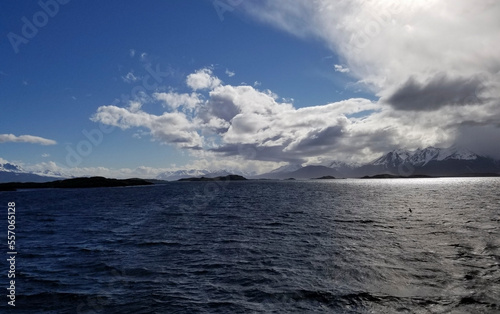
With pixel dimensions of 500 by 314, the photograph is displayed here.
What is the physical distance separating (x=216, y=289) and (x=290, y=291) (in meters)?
A: 5.77

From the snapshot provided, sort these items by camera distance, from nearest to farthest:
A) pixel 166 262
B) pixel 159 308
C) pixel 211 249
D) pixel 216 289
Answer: pixel 159 308, pixel 216 289, pixel 166 262, pixel 211 249

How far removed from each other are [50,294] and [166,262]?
1030 cm

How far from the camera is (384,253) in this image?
31641 millimetres

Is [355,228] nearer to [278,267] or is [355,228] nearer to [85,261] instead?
[278,267]

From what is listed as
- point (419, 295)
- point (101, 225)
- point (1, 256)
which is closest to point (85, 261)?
point (1, 256)

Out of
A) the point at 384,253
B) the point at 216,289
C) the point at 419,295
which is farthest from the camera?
the point at 384,253

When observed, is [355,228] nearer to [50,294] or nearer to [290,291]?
[290,291]

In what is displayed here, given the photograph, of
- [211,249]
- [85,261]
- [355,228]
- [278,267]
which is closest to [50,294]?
[85,261]

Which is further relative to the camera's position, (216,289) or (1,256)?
(1,256)

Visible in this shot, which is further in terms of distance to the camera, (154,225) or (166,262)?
(154,225)

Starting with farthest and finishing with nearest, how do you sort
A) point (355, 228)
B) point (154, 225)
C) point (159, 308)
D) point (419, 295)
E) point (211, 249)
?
1. point (154, 225)
2. point (355, 228)
3. point (211, 249)
4. point (419, 295)
5. point (159, 308)

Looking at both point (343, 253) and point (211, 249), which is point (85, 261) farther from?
point (343, 253)

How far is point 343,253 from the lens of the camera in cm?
3189

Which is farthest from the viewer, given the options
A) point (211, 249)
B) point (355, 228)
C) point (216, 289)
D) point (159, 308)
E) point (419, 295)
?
point (355, 228)
